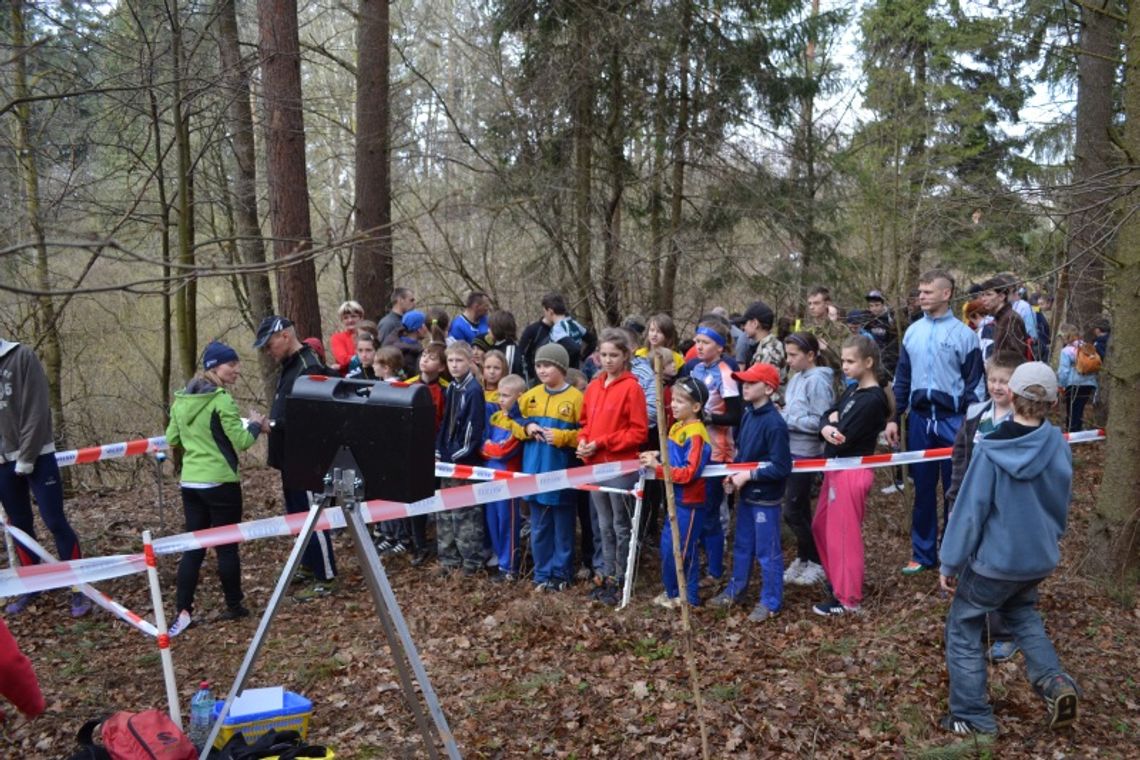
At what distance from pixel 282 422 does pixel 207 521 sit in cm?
91

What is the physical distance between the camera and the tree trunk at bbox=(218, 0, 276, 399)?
10.8 meters

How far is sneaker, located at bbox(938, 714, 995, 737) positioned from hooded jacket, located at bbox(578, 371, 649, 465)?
115 inches

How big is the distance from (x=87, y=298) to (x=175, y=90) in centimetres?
708

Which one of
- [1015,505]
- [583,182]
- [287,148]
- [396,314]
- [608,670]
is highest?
[287,148]

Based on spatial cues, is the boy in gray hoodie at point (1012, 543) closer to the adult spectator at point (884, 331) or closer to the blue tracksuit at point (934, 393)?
the blue tracksuit at point (934, 393)

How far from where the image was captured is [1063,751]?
177 inches

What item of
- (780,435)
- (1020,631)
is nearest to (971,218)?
(780,435)

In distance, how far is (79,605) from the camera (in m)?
6.91

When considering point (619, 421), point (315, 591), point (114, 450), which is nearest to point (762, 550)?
point (619, 421)

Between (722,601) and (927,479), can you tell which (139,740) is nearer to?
(722,601)

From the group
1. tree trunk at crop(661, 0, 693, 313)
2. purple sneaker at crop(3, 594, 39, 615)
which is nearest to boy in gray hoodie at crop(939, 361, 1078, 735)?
purple sneaker at crop(3, 594, 39, 615)

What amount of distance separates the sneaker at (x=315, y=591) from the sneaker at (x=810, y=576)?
384 centimetres

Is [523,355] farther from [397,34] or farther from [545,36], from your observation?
[397,34]

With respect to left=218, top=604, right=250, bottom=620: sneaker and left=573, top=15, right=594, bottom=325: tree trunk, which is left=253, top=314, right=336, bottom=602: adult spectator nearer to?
left=218, top=604, right=250, bottom=620: sneaker
